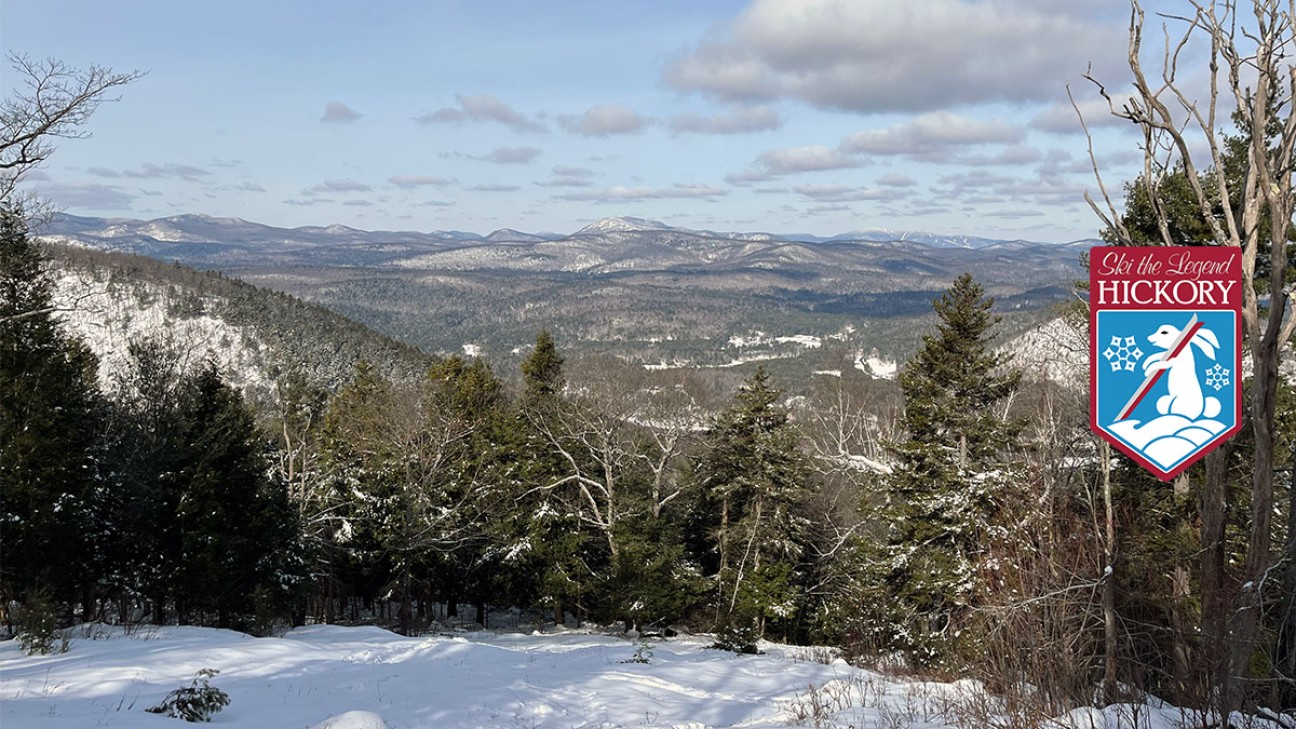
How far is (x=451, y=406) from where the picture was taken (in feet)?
105

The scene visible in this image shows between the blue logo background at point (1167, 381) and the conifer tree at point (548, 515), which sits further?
the conifer tree at point (548, 515)

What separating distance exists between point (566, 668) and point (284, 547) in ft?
42.9

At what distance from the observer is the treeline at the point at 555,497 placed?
17922 millimetres

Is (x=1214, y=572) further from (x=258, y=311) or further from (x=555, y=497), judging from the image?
(x=258, y=311)

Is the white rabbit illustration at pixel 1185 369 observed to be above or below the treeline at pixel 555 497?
above

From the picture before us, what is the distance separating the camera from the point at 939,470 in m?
20.2

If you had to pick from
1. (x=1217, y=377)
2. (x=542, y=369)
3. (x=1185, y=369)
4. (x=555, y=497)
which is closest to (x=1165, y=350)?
(x=1185, y=369)

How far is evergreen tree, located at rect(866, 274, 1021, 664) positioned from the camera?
19156 millimetres

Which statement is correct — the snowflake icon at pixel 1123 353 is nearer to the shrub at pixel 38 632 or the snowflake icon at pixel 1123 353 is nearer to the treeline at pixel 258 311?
the shrub at pixel 38 632

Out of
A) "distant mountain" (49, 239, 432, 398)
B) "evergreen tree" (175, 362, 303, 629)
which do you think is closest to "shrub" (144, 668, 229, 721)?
"evergreen tree" (175, 362, 303, 629)

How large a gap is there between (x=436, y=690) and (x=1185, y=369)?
8653 mm

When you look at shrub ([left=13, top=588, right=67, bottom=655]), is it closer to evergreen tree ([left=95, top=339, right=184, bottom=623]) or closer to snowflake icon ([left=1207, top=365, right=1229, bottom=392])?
evergreen tree ([left=95, top=339, right=184, bottom=623])

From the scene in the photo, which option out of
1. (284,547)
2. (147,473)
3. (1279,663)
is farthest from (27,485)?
(1279,663)

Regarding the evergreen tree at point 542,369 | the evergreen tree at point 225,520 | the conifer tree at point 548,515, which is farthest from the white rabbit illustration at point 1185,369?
the evergreen tree at point 542,369
